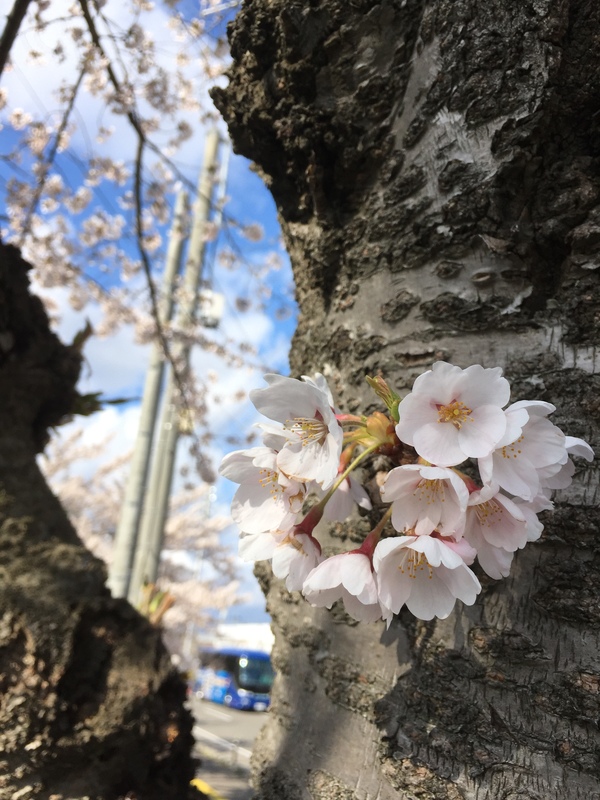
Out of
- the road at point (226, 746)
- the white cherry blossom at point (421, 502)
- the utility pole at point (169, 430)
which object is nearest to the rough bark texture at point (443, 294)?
the white cherry blossom at point (421, 502)

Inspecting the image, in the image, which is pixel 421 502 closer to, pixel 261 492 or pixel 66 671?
pixel 261 492

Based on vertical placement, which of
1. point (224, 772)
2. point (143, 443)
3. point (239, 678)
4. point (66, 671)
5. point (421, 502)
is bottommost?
point (224, 772)

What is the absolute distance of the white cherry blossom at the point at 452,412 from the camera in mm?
682

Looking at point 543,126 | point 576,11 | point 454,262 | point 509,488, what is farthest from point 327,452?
point 576,11

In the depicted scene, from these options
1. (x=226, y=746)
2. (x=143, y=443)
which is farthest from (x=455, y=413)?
(x=226, y=746)

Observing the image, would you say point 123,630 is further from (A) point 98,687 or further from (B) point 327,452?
(B) point 327,452

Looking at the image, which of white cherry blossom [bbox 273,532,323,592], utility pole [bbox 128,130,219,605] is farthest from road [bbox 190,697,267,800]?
white cherry blossom [bbox 273,532,323,592]

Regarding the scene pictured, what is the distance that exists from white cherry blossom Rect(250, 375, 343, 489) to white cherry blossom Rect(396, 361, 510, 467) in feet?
0.33

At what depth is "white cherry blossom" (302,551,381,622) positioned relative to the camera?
725 mm

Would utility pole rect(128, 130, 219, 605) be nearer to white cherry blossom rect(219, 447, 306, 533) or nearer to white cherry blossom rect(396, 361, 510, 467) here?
white cherry blossom rect(219, 447, 306, 533)

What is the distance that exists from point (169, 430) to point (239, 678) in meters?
12.5

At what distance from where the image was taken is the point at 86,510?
50.8 ft

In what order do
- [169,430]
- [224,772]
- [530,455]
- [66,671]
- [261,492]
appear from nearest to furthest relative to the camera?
[530,455] < [261,492] < [66,671] < [169,430] < [224,772]

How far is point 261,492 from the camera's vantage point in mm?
843
